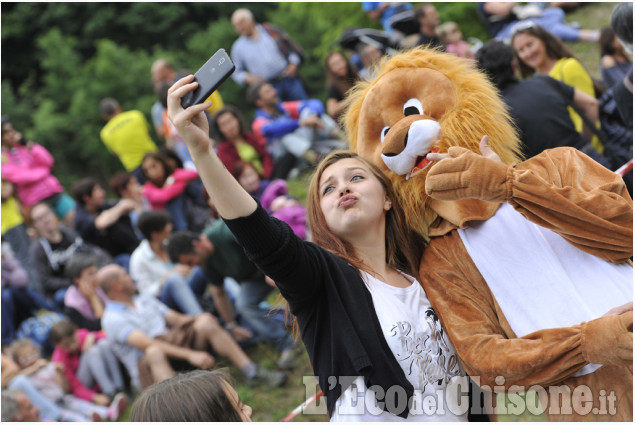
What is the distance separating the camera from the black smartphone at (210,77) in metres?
2.11

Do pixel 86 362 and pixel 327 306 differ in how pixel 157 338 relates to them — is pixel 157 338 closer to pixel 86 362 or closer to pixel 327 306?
pixel 86 362

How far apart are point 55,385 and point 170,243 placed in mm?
1292

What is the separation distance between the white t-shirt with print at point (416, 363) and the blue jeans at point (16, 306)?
13.3ft

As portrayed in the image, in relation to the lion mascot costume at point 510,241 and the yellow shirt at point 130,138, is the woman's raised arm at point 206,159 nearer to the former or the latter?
the lion mascot costume at point 510,241

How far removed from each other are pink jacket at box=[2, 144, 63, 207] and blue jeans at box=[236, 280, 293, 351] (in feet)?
9.30

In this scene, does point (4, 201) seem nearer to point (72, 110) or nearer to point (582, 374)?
point (582, 374)

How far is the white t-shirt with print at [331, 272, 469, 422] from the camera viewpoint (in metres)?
2.39

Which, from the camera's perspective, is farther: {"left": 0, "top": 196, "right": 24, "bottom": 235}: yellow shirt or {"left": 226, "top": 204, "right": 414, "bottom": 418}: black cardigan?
{"left": 0, "top": 196, "right": 24, "bottom": 235}: yellow shirt

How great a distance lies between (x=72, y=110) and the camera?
13.1 metres

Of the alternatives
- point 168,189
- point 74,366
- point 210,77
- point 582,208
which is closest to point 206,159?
point 210,77

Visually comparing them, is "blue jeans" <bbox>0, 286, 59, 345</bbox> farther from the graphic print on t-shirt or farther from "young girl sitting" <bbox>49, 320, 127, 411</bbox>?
the graphic print on t-shirt

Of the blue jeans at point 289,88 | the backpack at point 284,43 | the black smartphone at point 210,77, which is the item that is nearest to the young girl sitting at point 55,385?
the black smartphone at point 210,77

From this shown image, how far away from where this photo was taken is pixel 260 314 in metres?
5.20

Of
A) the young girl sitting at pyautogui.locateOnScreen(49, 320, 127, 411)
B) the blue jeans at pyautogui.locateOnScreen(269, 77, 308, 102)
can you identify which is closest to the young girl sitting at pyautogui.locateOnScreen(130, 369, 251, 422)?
the young girl sitting at pyautogui.locateOnScreen(49, 320, 127, 411)
